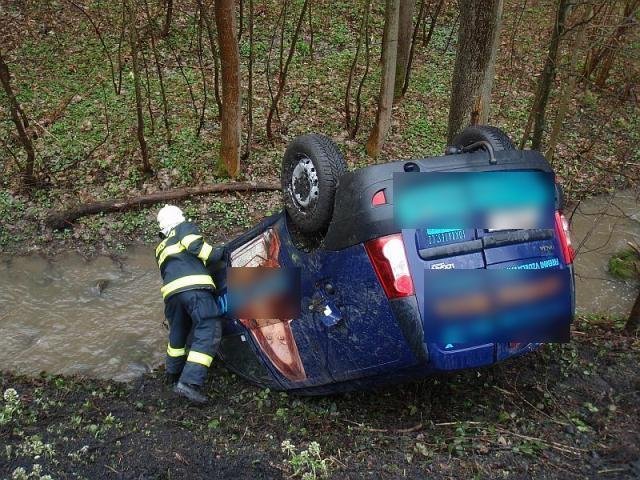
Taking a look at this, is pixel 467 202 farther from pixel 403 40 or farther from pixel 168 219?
pixel 403 40

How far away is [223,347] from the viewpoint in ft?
15.8

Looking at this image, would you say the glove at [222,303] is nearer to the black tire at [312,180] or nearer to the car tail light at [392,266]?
the black tire at [312,180]

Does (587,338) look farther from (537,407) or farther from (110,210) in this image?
(110,210)

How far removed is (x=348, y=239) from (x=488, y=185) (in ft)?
2.84

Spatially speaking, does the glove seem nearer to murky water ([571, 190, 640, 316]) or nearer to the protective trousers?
the protective trousers

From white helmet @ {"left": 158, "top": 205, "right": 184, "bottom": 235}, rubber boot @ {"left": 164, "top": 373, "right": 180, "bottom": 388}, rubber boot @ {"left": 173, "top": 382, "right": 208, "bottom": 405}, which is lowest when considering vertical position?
rubber boot @ {"left": 164, "top": 373, "right": 180, "bottom": 388}

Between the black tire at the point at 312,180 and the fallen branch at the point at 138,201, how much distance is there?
4978 mm

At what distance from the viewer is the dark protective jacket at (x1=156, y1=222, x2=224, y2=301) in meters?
4.54

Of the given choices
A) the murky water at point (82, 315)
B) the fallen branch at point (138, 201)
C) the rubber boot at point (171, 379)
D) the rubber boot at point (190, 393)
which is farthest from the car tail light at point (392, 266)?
the fallen branch at point (138, 201)

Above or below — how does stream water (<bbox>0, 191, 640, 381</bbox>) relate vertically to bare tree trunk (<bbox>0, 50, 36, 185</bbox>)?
below

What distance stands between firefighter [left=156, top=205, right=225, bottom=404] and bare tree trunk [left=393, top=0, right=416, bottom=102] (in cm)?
855

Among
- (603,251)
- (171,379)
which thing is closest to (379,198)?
(171,379)

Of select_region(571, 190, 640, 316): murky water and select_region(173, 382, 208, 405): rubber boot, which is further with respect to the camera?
select_region(571, 190, 640, 316): murky water

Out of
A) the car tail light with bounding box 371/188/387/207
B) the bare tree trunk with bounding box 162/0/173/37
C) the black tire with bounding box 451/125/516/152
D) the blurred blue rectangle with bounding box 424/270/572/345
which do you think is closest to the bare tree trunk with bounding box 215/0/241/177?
the black tire with bounding box 451/125/516/152
